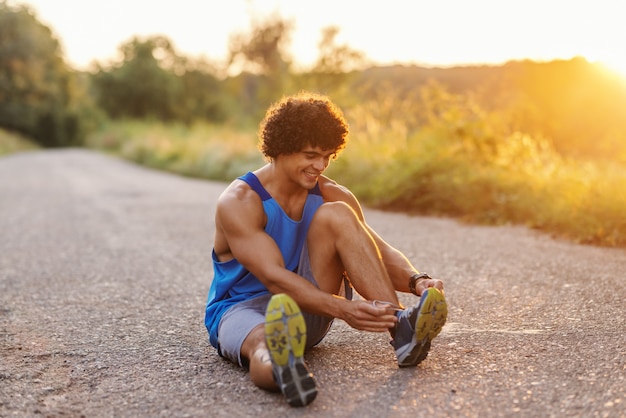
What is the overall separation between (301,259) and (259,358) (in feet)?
1.81

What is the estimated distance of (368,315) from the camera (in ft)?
9.97

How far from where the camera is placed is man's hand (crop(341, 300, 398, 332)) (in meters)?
3.03

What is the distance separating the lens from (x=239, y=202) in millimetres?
3189

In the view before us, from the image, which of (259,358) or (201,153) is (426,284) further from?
(201,153)

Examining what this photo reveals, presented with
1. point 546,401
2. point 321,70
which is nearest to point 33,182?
point 321,70

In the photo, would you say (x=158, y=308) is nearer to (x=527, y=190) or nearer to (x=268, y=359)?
(x=268, y=359)

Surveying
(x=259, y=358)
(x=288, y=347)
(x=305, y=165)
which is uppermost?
(x=305, y=165)

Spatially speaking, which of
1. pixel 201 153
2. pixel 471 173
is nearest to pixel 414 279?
pixel 471 173

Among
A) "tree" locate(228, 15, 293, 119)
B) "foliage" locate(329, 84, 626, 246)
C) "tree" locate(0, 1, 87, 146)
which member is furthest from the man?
"tree" locate(0, 1, 87, 146)

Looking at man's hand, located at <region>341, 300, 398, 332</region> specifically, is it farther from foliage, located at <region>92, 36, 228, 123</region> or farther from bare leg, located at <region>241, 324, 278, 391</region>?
foliage, located at <region>92, 36, 228, 123</region>

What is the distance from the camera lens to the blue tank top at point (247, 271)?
10.8 feet

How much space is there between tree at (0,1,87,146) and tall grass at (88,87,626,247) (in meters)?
38.5

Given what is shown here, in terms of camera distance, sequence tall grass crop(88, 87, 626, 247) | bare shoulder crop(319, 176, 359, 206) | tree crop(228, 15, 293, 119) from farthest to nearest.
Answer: tree crop(228, 15, 293, 119), tall grass crop(88, 87, 626, 247), bare shoulder crop(319, 176, 359, 206)

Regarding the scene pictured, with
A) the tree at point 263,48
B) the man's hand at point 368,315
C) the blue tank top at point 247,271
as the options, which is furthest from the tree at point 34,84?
the man's hand at point 368,315
